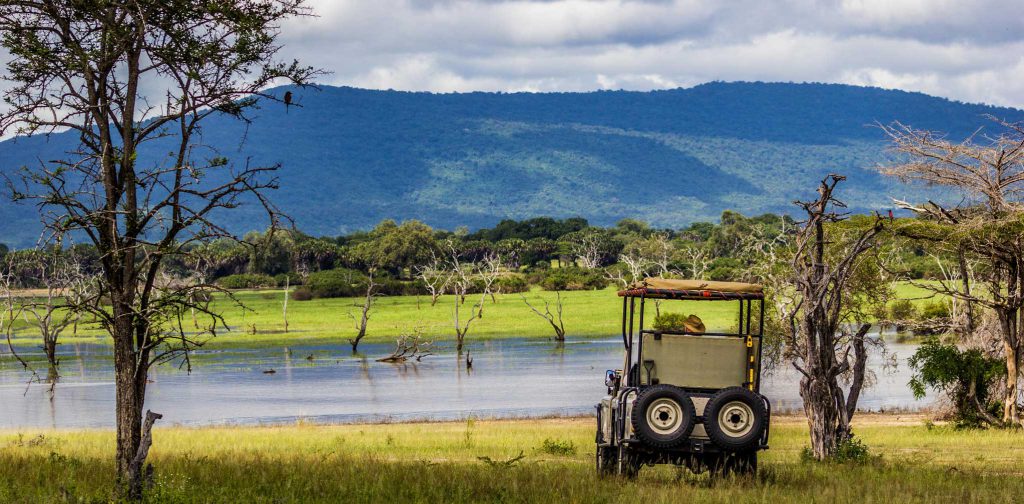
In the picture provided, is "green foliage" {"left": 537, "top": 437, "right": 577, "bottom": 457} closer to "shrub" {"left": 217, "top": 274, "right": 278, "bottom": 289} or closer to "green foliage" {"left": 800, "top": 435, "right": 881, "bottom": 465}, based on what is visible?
"green foliage" {"left": 800, "top": 435, "right": 881, "bottom": 465}

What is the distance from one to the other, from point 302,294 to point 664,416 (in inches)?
5160

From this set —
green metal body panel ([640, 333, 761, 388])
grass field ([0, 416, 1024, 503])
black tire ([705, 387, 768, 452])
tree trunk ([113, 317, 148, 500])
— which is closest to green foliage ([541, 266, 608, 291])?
grass field ([0, 416, 1024, 503])

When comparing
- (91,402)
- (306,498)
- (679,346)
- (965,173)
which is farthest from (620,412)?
(91,402)

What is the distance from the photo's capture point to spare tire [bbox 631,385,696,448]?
645 inches

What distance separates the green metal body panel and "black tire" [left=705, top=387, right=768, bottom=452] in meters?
0.85

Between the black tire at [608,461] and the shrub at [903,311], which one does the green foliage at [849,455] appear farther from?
the shrub at [903,311]

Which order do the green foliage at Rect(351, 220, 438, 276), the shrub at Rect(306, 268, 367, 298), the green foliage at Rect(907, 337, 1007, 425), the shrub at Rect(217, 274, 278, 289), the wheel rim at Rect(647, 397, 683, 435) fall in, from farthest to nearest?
the green foliage at Rect(351, 220, 438, 276) → the shrub at Rect(217, 274, 278, 289) → the shrub at Rect(306, 268, 367, 298) → the green foliage at Rect(907, 337, 1007, 425) → the wheel rim at Rect(647, 397, 683, 435)

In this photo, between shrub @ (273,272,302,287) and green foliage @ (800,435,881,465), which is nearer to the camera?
green foliage @ (800,435,881,465)

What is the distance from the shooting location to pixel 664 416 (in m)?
16.6

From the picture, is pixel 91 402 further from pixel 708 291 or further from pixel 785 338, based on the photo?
pixel 708 291

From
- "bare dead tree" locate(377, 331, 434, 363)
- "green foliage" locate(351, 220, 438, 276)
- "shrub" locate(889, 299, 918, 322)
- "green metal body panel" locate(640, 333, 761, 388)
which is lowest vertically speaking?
"bare dead tree" locate(377, 331, 434, 363)

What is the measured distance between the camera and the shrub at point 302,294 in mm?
144250

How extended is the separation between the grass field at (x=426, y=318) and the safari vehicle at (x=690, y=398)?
246ft

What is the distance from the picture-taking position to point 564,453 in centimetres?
2664
